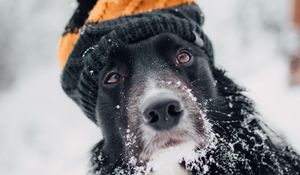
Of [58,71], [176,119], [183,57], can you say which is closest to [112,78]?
[183,57]

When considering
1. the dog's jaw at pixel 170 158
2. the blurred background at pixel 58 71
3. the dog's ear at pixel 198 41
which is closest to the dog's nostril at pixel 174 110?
the dog's jaw at pixel 170 158

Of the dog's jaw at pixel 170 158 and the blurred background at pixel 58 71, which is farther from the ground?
the blurred background at pixel 58 71

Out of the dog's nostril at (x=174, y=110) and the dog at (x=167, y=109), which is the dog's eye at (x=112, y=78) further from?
the dog's nostril at (x=174, y=110)

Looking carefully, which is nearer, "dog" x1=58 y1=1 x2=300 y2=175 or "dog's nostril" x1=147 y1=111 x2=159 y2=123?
"dog's nostril" x1=147 y1=111 x2=159 y2=123

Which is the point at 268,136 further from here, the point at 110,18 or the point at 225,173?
the point at 110,18

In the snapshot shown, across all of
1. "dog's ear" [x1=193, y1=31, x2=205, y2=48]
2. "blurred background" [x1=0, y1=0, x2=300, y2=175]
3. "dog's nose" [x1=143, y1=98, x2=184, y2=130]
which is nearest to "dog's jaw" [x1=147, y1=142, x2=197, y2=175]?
"dog's nose" [x1=143, y1=98, x2=184, y2=130]

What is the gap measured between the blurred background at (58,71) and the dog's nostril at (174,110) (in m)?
2.67

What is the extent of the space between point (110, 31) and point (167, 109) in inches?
20.0

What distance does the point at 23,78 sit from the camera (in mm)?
5836

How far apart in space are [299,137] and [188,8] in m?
2.42

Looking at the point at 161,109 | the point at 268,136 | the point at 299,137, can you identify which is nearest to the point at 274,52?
the point at 299,137

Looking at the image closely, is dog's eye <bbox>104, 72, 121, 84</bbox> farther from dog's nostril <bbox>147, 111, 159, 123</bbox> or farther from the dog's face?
dog's nostril <bbox>147, 111, 159, 123</bbox>

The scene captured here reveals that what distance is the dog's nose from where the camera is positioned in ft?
6.29

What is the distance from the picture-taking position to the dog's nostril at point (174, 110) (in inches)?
76.6
